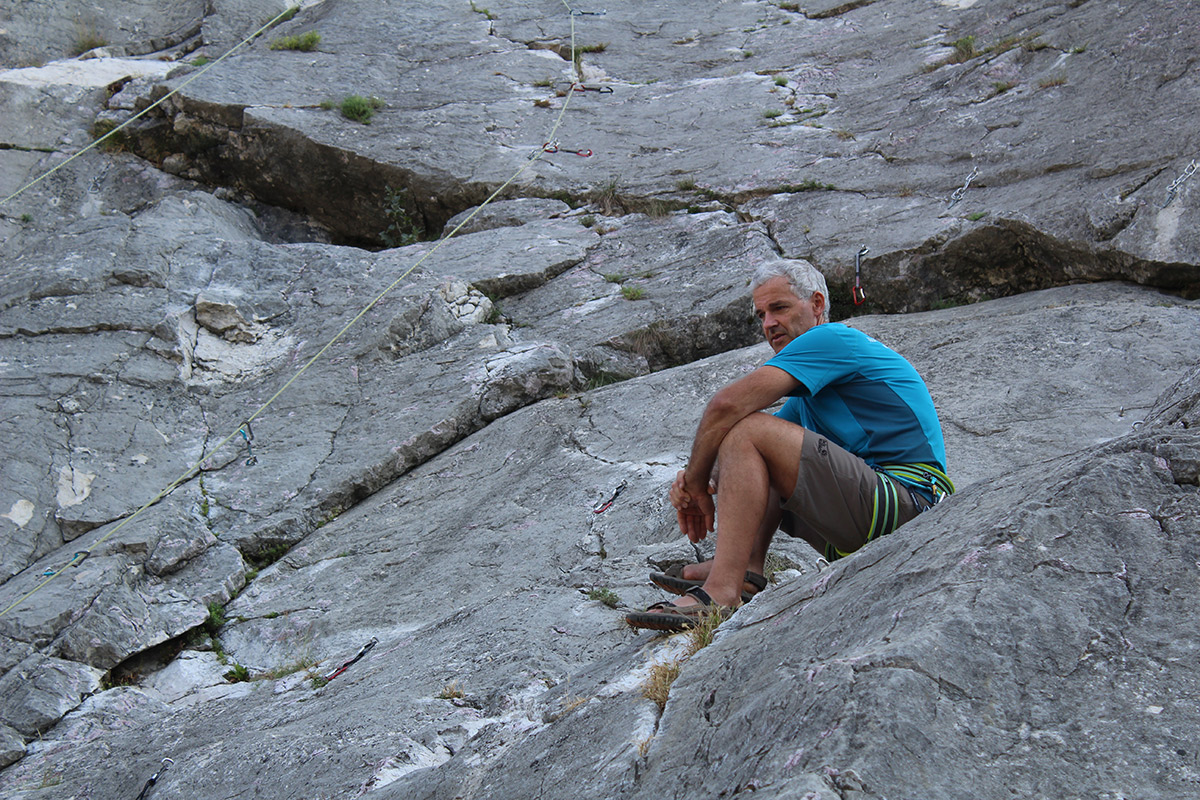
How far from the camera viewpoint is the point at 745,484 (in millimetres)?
2797

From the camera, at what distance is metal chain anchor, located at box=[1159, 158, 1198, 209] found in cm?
550

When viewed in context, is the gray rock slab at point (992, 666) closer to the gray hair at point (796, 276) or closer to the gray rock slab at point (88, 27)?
the gray hair at point (796, 276)

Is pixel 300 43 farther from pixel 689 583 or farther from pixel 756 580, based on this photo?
pixel 756 580

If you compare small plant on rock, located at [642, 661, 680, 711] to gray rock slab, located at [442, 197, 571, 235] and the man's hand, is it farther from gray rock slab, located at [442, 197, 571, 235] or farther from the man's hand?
gray rock slab, located at [442, 197, 571, 235]

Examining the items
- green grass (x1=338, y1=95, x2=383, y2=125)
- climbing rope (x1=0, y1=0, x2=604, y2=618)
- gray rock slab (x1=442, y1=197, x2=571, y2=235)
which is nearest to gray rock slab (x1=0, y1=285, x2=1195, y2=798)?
climbing rope (x1=0, y1=0, x2=604, y2=618)

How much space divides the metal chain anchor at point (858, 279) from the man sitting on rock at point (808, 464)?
10.4 ft

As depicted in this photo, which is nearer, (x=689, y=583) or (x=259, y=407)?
(x=689, y=583)

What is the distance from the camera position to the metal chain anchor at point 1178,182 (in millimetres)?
5497

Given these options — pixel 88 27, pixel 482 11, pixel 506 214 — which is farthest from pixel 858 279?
pixel 88 27

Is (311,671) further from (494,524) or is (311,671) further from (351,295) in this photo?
(351,295)

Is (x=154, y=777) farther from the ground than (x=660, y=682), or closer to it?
closer to it

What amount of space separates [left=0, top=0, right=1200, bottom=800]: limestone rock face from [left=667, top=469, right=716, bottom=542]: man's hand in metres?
0.48

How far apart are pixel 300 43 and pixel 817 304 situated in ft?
27.1

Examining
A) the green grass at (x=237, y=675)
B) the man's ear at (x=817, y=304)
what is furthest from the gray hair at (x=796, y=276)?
the green grass at (x=237, y=675)
